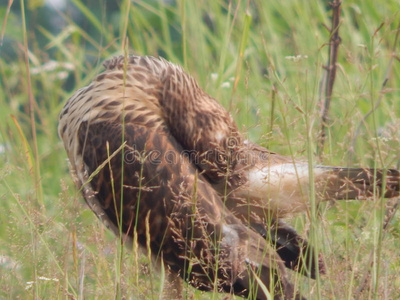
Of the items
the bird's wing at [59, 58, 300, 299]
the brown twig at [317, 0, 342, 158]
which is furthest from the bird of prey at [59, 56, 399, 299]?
the brown twig at [317, 0, 342, 158]

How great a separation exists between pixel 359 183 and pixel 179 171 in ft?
2.35

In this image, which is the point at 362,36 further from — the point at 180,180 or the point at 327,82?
the point at 180,180

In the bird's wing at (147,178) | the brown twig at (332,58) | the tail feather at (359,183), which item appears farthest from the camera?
the brown twig at (332,58)

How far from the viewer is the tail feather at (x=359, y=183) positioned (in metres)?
2.83

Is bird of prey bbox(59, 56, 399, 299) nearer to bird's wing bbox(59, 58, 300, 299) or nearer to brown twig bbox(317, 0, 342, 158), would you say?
bird's wing bbox(59, 58, 300, 299)

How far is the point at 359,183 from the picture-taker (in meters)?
2.98

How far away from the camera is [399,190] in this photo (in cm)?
288

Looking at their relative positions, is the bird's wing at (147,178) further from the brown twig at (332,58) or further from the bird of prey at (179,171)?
the brown twig at (332,58)

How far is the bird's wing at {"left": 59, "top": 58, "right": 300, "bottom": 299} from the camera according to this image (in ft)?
9.86

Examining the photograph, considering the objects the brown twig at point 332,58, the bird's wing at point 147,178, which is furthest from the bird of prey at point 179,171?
the brown twig at point 332,58

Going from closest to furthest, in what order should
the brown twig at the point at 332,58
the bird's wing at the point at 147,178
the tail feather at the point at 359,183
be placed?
1. the tail feather at the point at 359,183
2. the bird's wing at the point at 147,178
3. the brown twig at the point at 332,58

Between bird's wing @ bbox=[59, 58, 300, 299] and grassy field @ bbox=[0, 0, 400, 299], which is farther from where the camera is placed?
bird's wing @ bbox=[59, 58, 300, 299]

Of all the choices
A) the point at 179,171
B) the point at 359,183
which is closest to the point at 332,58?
the point at 359,183

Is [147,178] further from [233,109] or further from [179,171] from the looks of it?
[233,109]
